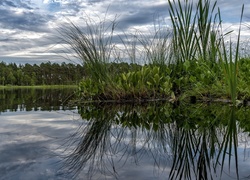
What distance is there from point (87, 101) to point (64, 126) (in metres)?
2.38

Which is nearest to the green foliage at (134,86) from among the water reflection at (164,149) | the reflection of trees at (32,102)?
the reflection of trees at (32,102)

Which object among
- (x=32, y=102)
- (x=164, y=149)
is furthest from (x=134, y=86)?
(x=164, y=149)

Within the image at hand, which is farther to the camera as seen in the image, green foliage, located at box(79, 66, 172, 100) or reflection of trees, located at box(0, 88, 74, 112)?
green foliage, located at box(79, 66, 172, 100)

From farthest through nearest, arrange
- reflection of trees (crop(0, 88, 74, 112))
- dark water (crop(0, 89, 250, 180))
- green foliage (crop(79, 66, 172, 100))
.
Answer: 1. green foliage (crop(79, 66, 172, 100))
2. reflection of trees (crop(0, 88, 74, 112))
3. dark water (crop(0, 89, 250, 180))

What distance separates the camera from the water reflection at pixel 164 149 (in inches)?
41.9

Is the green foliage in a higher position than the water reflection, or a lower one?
higher

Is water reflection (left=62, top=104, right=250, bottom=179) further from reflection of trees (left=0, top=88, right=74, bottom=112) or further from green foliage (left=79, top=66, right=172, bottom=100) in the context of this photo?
green foliage (left=79, top=66, right=172, bottom=100)

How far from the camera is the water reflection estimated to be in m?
1.07

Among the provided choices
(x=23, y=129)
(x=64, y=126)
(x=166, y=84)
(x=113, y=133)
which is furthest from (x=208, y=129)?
(x=166, y=84)

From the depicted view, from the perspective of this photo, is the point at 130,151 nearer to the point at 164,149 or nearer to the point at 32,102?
the point at 164,149

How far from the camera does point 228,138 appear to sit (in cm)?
160

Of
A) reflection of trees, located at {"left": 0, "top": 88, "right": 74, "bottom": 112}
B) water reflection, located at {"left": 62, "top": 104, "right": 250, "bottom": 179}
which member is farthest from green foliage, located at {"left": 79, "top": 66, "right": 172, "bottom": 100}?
water reflection, located at {"left": 62, "top": 104, "right": 250, "bottom": 179}

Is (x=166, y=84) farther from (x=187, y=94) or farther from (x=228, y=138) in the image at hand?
(x=228, y=138)

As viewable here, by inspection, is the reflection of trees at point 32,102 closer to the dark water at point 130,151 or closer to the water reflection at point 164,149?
the dark water at point 130,151
